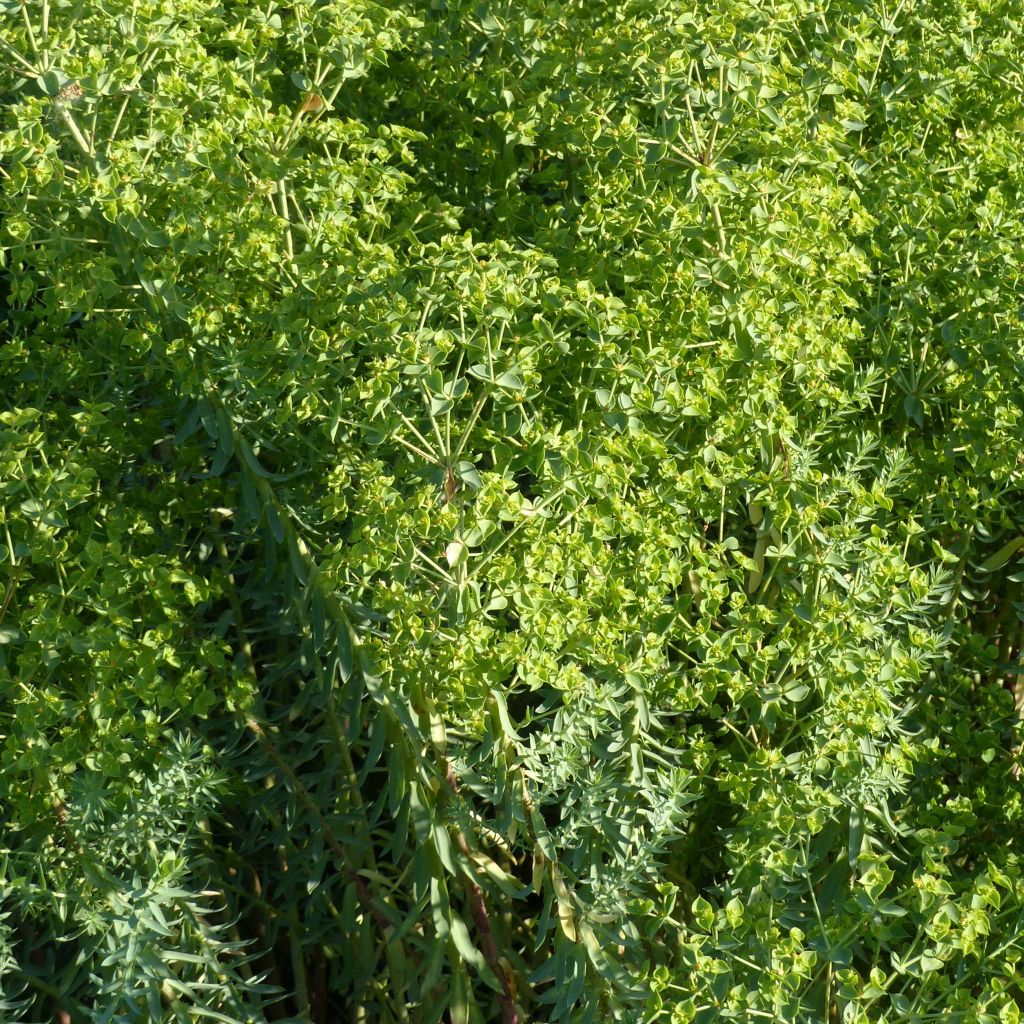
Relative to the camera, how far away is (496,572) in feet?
6.00

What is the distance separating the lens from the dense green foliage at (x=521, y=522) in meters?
1.87

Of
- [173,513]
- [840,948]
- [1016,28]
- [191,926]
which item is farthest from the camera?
[1016,28]

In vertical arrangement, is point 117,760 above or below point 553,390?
below

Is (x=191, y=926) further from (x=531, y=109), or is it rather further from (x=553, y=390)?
(x=531, y=109)

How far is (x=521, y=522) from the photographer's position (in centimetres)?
187

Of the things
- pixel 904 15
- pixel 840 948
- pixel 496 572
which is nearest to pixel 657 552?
pixel 496 572

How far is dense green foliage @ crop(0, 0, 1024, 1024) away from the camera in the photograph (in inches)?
73.5

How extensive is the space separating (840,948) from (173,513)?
122 cm

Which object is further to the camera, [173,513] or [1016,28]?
[1016,28]

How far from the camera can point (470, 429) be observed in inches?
73.8

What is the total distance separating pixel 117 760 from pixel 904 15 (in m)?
1.87

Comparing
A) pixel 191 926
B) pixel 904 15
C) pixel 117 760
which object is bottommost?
pixel 191 926

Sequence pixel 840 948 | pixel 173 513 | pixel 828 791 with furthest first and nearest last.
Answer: pixel 173 513 < pixel 828 791 < pixel 840 948

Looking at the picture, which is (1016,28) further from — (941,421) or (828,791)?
(828,791)
